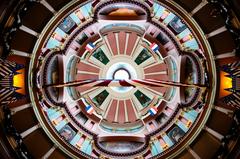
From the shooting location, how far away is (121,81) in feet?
56.7

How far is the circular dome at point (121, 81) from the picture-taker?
17219mm

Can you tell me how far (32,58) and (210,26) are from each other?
371 inches

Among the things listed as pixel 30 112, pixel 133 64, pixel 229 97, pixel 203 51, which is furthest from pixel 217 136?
pixel 133 64

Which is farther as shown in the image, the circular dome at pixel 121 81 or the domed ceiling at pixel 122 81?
the circular dome at pixel 121 81

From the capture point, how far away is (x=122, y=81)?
17.3m

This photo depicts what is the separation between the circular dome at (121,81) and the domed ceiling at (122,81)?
55 millimetres

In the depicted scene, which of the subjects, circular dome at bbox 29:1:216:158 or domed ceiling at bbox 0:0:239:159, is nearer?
domed ceiling at bbox 0:0:239:159

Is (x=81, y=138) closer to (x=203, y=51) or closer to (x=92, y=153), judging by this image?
(x=92, y=153)

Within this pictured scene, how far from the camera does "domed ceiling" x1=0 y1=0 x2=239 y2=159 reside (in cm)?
1708

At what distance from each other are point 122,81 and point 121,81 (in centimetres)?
6

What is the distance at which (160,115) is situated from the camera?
22906 mm

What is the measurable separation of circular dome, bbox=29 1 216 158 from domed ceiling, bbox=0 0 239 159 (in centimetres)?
5

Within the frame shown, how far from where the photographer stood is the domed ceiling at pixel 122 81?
56.0 feet

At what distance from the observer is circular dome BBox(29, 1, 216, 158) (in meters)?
17.2
